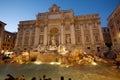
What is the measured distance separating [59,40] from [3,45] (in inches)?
1066

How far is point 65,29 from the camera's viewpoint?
36.2 metres

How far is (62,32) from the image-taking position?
35469mm

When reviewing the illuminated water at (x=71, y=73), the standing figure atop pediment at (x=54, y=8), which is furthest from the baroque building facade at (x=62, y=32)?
the illuminated water at (x=71, y=73)

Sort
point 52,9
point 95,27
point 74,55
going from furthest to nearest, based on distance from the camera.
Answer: point 52,9
point 95,27
point 74,55

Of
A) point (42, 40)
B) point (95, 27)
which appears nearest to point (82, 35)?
point (95, 27)

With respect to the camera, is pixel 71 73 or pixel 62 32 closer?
pixel 71 73

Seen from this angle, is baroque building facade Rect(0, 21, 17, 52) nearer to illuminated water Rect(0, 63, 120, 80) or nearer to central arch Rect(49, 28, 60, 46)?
central arch Rect(49, 28, 60, 46)

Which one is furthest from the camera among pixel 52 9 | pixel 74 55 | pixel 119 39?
pixel 52 9

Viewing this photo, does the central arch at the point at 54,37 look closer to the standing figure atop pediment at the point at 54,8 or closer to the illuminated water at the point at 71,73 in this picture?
the standing figure atop pediment at the point at 54,8

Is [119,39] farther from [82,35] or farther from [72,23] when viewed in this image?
[72,23]

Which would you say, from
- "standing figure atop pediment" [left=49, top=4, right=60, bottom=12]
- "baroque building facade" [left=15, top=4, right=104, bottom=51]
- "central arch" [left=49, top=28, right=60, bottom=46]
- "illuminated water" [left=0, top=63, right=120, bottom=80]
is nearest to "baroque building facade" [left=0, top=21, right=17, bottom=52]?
"baroque building facade" [left=15, top=4, right=104, bottom=51]

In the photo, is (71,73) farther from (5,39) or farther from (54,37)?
(5,39)

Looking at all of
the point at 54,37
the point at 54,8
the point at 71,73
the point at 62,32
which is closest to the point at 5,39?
the point at 54,37

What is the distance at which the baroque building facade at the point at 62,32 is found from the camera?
111 ft
